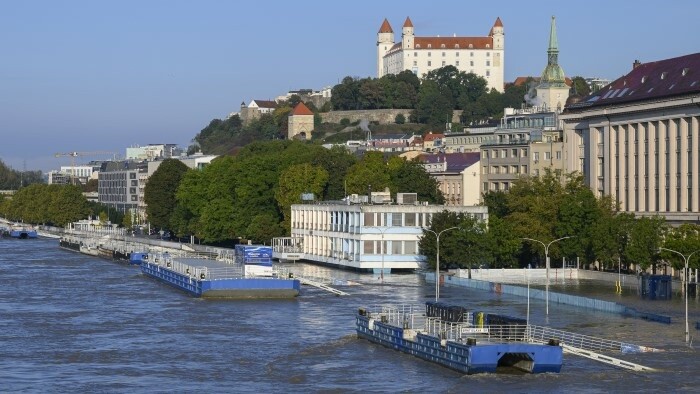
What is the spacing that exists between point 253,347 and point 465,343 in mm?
13122

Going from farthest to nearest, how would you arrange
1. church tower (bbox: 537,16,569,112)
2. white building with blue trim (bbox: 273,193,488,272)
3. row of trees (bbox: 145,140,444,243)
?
1. church tower (bbox: 537,16,569,112)
2. row of trees (bbox: 145,140,444,243)
3. white building with blue trim (bbox: 273,193,488,272)

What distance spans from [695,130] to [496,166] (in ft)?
152

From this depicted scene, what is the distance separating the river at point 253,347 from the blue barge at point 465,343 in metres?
0.59

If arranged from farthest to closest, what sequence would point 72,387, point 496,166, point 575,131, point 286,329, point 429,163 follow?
point 429,163 < point 496,166 < point 575,131 < point 286,329 < point 72,387

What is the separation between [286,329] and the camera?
239 ft

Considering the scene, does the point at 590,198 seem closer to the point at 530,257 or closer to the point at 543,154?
the point at 530,257

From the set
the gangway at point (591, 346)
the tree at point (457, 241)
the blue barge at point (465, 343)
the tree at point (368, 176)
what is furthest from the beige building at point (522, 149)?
the blue barge at point (465, 343)

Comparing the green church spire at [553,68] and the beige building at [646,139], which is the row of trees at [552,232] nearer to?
the beige building at [646,139]

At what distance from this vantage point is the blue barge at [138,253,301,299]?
91750 mm

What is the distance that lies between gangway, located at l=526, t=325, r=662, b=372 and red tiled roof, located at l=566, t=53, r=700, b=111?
140ft

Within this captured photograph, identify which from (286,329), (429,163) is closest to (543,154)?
(429,163)

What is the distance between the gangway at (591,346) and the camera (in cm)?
5783

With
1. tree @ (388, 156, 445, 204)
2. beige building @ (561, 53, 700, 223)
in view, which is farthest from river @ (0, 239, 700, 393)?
tree @ (388, 156, 445, 204)

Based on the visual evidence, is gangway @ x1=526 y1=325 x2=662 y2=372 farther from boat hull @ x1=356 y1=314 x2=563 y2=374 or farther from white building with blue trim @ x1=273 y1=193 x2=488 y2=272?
white building with blue trim @ x1=273 y1=193 x2=488 y2=272
